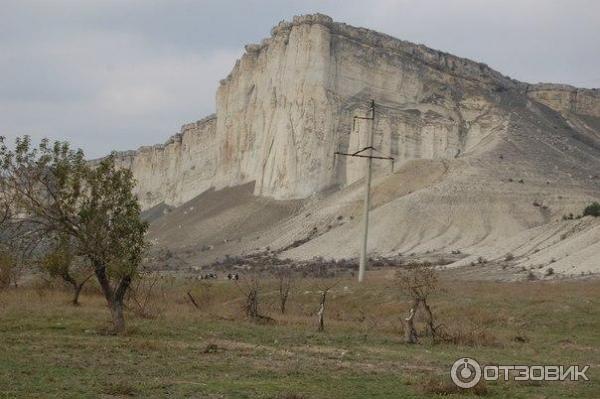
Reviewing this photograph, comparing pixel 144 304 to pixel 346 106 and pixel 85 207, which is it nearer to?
pixel 85 207

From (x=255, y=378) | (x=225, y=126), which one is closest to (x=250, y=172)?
(x=225, y=126)

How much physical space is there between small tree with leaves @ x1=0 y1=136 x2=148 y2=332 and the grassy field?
1417 mm

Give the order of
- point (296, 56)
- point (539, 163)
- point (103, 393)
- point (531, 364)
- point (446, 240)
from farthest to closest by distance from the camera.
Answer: point (296, 56) < point (539, 163) < point (446, 240) < point (531, 364) < point (103, 393)

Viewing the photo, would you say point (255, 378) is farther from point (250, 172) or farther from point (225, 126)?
point (225, 126)

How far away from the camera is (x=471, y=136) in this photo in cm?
8350

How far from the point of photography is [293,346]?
57.3ft

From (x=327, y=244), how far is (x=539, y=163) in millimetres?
21434

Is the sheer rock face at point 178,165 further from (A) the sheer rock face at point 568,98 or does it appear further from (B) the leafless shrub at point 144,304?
(B) the leafless shrub at point 144,304

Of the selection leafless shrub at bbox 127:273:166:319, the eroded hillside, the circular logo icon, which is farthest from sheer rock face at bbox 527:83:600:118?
the circular logo icon

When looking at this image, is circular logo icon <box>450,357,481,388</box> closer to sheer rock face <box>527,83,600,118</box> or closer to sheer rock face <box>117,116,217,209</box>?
sheer rock face <box>117,116,217,209</box>

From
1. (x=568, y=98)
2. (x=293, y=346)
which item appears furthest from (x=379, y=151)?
(x=293, y=346)

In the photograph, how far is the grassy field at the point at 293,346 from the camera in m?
11.8

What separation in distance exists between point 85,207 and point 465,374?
9.42 m

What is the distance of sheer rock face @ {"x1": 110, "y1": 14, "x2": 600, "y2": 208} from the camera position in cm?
8381
